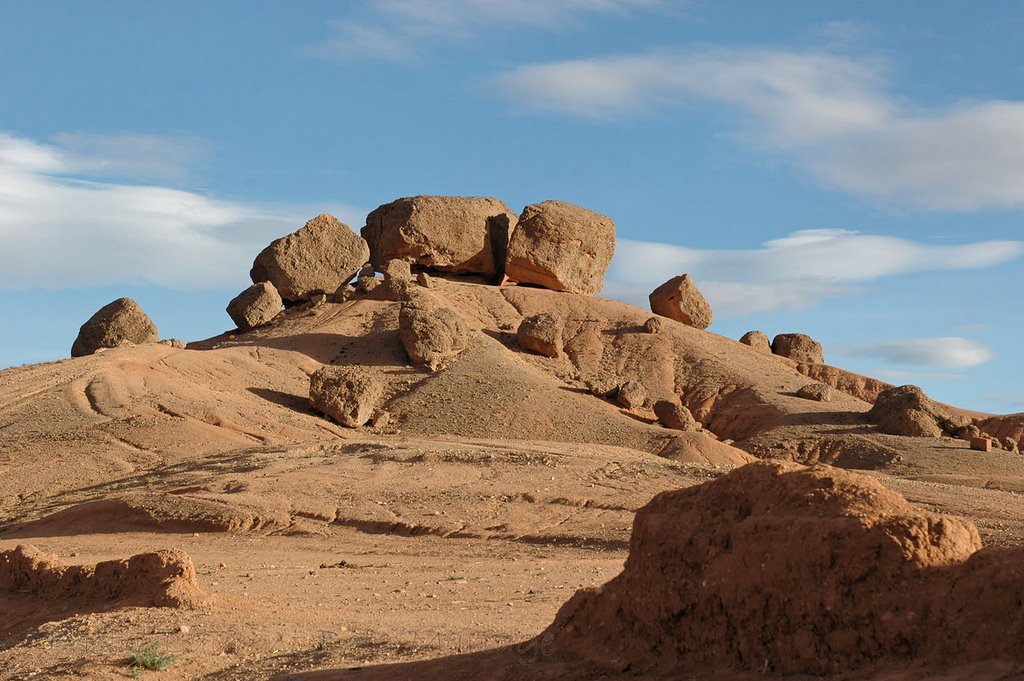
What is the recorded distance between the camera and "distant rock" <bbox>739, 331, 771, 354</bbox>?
40094mm

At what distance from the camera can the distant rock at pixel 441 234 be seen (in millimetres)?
38094

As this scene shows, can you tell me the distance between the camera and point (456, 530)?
625 inches

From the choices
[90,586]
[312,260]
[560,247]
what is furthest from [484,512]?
[560,247]

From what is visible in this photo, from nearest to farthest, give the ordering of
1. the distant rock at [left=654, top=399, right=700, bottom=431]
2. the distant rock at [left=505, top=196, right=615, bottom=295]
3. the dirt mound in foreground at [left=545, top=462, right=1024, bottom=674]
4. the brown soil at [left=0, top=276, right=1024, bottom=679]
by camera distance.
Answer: the dirt mound in foreground at [left=545, top=462, right=1024, bottom=674] → the brown soil at [left=0, top=276, right=1024, bottom=679] → the distant rock at [left=654, top=399, right=700, bottom=431] → the distant rock at [left=505, top=196, right=615, bottom=295]

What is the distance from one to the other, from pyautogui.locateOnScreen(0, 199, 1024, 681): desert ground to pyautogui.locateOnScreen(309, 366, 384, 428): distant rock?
42 centimetres

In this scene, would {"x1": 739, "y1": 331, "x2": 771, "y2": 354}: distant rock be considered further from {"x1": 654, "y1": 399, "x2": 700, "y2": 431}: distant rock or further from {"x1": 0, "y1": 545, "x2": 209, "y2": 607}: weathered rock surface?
{"x1": 0, "y1": 545, "x2": 209, "y2": 607}: weathered rock surface

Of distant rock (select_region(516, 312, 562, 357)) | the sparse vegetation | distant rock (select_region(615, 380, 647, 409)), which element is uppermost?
distant rock (select_region(516, 312, 562, 357))

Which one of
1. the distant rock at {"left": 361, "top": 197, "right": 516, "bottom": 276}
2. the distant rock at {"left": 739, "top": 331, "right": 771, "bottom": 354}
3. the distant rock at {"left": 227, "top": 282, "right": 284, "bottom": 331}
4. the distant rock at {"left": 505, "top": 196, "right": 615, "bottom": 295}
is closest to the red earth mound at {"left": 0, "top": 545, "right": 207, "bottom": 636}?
the distant rock at {"left": 227, "top": 282, "right": 284, "bottom": 331}

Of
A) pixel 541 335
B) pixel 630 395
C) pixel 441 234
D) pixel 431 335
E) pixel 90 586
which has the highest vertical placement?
pixel 441 234

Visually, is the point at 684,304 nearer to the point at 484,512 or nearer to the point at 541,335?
A: the point at 541,335

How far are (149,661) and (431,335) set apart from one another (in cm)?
2252

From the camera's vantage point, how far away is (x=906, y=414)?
Answer: 29094mm

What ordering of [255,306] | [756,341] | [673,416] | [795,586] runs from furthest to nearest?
[756,341], [255,306], [673,416], [795,586]

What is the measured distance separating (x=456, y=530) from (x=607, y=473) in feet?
10.6
